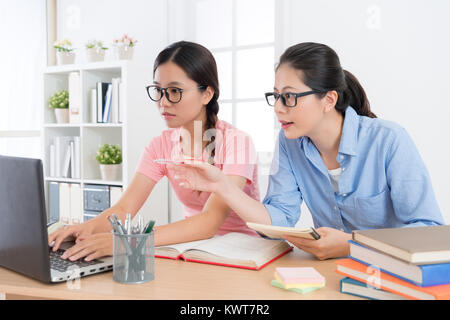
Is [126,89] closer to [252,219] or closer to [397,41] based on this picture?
[397,41]

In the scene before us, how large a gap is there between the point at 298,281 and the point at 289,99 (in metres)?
0.71

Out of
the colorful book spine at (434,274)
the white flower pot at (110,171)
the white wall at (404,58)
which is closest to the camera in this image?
the colorful book spine at (434,274)

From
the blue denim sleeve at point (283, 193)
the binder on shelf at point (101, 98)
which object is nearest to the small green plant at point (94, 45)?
the binder on shelf at point (101, 98)

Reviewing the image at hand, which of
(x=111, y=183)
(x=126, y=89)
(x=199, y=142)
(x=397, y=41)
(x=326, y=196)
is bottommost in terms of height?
(x=111, y=183)

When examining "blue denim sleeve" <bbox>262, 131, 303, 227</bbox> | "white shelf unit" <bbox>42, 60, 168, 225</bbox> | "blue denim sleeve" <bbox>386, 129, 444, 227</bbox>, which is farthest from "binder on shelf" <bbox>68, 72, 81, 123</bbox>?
"blue denim sleeve" <bbox>386, 129, 444, 227</bbox>

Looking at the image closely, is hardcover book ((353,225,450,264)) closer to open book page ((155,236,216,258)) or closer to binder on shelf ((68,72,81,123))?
open book page ((155,236,216,258))

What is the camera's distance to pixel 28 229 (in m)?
1.02

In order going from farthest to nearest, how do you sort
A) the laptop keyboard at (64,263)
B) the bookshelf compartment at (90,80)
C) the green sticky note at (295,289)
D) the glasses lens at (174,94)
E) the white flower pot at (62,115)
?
1. the white flower pot at (62,115)
2. the bookshelf compartment at (90,80)
3. the glasses lens at (174,94)
4. the laptop keyboard at (64,263)
5. the green sticky note at (295,289)

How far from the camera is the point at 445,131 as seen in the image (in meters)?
2.71

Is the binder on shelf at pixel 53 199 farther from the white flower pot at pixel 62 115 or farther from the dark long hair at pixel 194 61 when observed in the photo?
the dark long hair at pixel 194 61

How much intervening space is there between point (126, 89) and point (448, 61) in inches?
83.3

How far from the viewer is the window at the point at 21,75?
370 centimetres

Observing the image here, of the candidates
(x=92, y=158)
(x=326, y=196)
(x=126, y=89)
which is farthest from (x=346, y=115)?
(x=92, y=158)

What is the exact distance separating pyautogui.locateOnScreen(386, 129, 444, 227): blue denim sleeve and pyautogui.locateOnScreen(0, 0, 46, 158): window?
312 cm
